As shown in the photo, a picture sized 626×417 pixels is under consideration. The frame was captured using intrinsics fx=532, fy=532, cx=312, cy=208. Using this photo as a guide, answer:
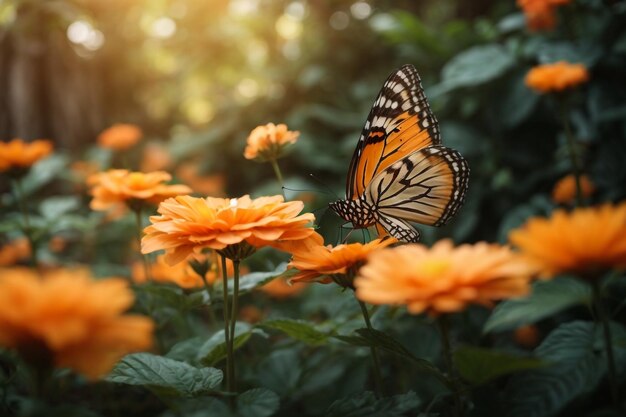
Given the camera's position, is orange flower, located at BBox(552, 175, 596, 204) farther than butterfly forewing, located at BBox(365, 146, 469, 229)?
Yes

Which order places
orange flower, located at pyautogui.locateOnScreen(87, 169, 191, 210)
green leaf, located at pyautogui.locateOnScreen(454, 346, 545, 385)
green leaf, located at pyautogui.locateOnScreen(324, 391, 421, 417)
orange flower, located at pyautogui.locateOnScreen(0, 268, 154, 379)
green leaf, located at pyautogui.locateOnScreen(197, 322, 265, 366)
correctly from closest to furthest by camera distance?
orange flower, located at pyautogui.locateOnScreen(0, 268, 154, 379) < green leaf, located at pyautogui.locateOnScreen(454, 346, 545, 385) < green leaf, located at pyautogui.locateOnScreen(324, 391, 421, 417) < green leaf, located at pyautogui.locateOnScreen(197, 322, 265, 366) < orange flower, located at pyautogui.locateOnScreen(87, 169, 191, 210)

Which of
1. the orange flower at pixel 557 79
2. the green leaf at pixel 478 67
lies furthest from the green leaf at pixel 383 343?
the green leaf at pixel 478 67

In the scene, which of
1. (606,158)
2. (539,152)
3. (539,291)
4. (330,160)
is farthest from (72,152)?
(539,291)

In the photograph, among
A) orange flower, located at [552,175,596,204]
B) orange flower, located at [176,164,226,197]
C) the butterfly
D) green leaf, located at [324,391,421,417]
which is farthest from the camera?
orange flower, located at [176,164,226,197]

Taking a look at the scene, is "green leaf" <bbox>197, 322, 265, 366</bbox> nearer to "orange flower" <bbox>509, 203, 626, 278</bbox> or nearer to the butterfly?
the butterfly

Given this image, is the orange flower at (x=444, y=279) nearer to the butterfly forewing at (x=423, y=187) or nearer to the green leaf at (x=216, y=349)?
the green leaf at (x=216, y=349)

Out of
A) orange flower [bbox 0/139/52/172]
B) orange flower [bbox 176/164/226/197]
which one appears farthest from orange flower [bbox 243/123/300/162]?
orange flower [bbox 176/164/226/197]
